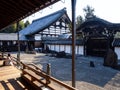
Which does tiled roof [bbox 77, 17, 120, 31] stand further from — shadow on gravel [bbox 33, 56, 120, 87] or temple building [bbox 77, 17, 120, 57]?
shadow on gravel [bbox 33, 56, 120, 87]

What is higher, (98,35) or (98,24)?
(98,24)

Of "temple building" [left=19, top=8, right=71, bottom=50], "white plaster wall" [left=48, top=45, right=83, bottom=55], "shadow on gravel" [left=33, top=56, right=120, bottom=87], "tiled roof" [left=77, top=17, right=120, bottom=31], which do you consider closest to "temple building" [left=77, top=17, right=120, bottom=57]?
"tiled roof" [left=77, top=17, right=120, bottom=31]

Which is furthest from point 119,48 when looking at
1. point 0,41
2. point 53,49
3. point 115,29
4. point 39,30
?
point 0,41

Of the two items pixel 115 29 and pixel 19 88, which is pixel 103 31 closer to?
pixel 115 29

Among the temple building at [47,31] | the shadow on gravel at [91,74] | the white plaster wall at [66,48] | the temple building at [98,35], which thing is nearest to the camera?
the shadow on gravel at [91,74]

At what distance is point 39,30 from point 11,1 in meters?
26.4

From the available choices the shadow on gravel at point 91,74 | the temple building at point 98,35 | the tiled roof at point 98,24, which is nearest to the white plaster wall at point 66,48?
the temple building at point 98,35

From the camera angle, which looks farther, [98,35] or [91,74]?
[98,35]

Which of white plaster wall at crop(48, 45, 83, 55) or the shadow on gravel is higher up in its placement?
white plaster wall at crop(48, 45, 83, 55)

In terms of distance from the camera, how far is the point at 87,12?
2224 inches

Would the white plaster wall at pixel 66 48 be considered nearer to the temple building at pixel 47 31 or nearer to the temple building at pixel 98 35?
the temple building at pixel 98 35

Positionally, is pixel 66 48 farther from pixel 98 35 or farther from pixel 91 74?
pixel 91 74

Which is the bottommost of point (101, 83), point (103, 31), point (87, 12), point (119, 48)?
point (101, 83)

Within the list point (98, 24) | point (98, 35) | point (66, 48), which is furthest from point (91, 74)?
point (66, 48)
